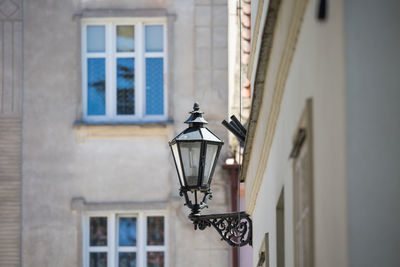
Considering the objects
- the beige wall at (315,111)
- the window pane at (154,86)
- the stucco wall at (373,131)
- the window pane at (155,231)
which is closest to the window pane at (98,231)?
the window pane at (155,231)

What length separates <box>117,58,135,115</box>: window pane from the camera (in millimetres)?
18812

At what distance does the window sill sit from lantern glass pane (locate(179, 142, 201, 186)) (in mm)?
8365

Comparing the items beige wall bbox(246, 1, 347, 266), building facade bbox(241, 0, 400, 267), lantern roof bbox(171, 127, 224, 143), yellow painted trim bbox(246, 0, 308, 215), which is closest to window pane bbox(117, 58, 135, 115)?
lantern roof bbox(171, 127, 224, 143)

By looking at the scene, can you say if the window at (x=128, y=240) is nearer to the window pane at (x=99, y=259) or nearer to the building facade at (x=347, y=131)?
the window pane at (x=99, y=259)

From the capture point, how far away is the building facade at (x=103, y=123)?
18.6m

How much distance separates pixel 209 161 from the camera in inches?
411

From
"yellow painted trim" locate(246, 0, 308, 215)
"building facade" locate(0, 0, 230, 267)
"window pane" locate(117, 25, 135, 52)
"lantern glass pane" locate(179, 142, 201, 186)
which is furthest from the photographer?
"window pane" locate(117, 25, 135, 52)

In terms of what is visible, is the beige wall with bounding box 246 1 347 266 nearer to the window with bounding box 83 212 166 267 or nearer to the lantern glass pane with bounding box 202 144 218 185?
the lantern glass pane with bounding box 202 144 218 185

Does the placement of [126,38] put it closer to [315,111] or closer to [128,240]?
[128,240]

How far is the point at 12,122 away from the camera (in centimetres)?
1894

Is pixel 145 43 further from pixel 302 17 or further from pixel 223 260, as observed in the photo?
pixel 302 17

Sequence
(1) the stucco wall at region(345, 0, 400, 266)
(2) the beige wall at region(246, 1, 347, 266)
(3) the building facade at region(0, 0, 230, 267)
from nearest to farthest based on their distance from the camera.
Result: (1) the stucco wall at region(345, 0, 400, 266)
(2) the beige wall at region(246, 1, 347, 266)
(3) the building facade at region(0, 0, 230, 267)

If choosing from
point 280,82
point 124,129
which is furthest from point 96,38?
point 280,82

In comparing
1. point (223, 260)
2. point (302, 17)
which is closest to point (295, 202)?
point (302, 17)
